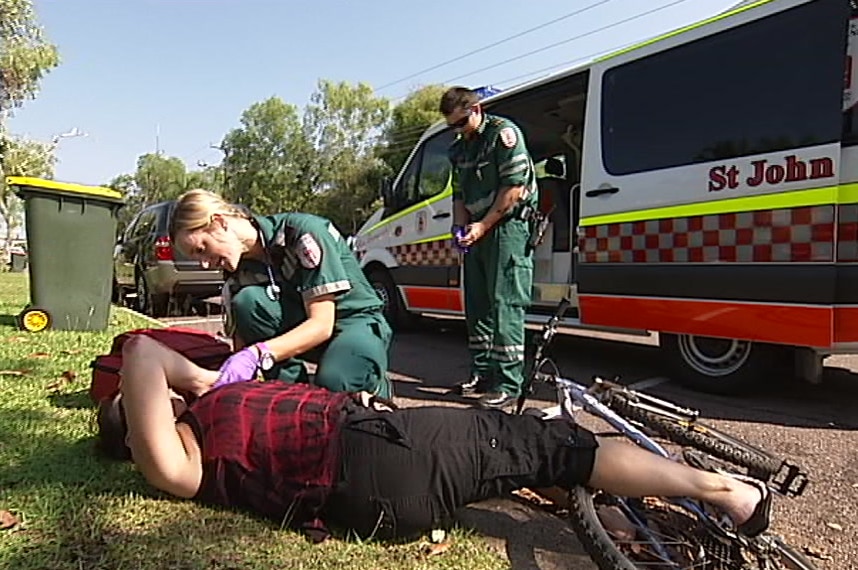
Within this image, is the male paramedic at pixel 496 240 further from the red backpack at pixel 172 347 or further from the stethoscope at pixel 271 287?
the red backpack at pixel 172 347

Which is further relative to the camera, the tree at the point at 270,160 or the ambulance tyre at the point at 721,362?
the tree at the point at 270,160

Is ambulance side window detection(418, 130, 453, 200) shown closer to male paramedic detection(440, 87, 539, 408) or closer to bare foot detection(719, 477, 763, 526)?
male paramedic detection(440, 87, 539, 408)

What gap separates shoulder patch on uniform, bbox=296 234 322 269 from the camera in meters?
2.54

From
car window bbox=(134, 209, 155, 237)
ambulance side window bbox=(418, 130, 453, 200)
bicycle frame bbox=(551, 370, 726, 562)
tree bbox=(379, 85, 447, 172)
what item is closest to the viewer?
bicycle frame bbox=(551, 370, 726, 562)

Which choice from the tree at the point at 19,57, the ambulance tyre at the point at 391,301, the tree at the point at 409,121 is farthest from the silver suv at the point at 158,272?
the tree at the point at 409,121

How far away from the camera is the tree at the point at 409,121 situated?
3719cm

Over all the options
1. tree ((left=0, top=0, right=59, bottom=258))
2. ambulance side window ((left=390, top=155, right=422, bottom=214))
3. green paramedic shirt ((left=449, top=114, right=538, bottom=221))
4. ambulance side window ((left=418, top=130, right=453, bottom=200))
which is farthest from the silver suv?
tree ((left=0, top=0, right=59, bottom=258))

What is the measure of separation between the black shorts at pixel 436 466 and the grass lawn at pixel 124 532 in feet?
0.42

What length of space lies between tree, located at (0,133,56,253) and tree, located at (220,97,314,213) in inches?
832

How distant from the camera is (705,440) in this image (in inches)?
83.7

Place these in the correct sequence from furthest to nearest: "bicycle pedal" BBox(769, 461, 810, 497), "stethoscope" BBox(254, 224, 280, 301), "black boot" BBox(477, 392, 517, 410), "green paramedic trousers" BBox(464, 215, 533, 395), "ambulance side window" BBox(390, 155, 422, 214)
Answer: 1. "ambulance side window" BBox(390, 155, 422, 214)
2. "green paramedic trousers" BBox(464, 215, 533, 395)
3. "black boot" BBox(477, 392, 517, 410)
4. "stethoscope" BBox(254, 224, 280, 301)
5. "bicycle pedal" BBox(769, 461, 810, 497)

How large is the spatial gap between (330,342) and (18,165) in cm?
2334

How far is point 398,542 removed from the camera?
1.99m

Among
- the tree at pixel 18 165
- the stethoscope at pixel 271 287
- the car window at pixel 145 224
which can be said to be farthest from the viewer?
the tree at pixel 18 165
